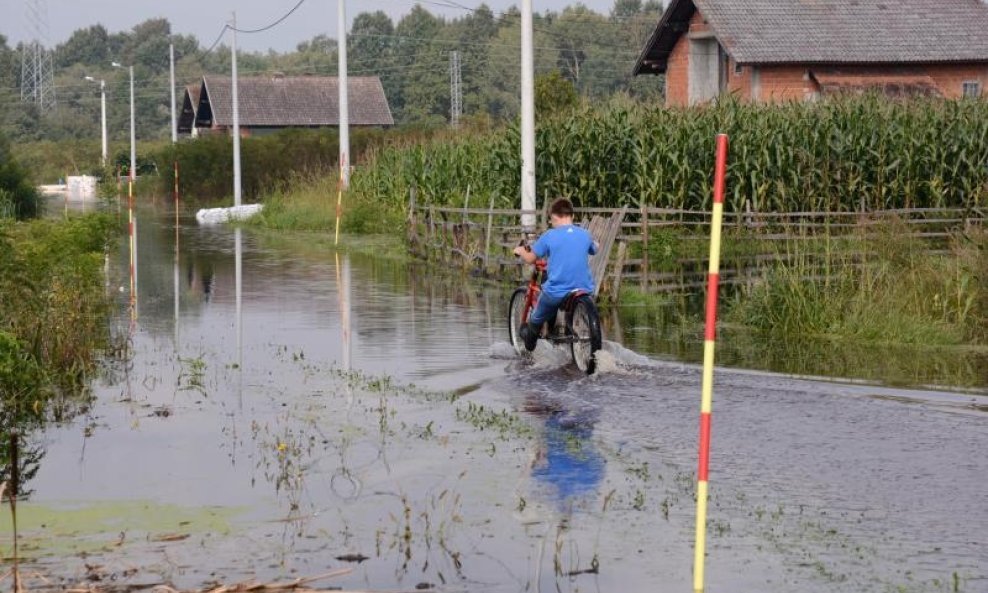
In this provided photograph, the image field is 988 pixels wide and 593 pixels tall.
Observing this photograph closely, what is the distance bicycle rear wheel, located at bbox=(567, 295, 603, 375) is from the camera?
14367 mm

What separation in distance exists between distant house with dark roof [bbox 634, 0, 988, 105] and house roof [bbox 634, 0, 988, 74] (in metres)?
0.03

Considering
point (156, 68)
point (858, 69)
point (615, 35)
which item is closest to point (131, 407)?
point (858, 69)

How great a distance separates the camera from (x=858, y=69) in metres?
47.1

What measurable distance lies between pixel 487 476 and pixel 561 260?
493 centimetres

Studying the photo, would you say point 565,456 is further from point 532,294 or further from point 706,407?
point 532,294

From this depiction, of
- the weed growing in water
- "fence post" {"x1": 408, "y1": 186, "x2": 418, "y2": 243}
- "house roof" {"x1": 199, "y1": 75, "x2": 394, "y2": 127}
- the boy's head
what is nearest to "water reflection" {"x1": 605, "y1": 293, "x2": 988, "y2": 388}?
the boy's head

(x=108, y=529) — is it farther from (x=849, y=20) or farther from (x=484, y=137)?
(x=849, y=20)

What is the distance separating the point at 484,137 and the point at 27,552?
95.2 feet

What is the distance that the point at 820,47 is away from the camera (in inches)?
1817

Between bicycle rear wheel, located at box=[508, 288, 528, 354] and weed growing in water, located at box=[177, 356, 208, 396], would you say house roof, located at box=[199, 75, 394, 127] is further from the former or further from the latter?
weed growing in water, located at box=[177, 356, 208, 396]

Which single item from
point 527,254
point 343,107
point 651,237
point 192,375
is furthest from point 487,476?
point 343,107

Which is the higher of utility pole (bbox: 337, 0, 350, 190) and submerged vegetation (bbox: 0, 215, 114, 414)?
utility pole (bbox: 337, 0, 350, 190)

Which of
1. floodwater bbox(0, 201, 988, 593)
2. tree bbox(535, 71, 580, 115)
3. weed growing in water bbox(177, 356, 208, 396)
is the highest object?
tree bbox(535, 71, 580, 115)

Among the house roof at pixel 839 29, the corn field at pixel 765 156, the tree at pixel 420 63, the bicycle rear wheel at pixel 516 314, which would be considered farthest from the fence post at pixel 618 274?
the tree at pixel 420 63
